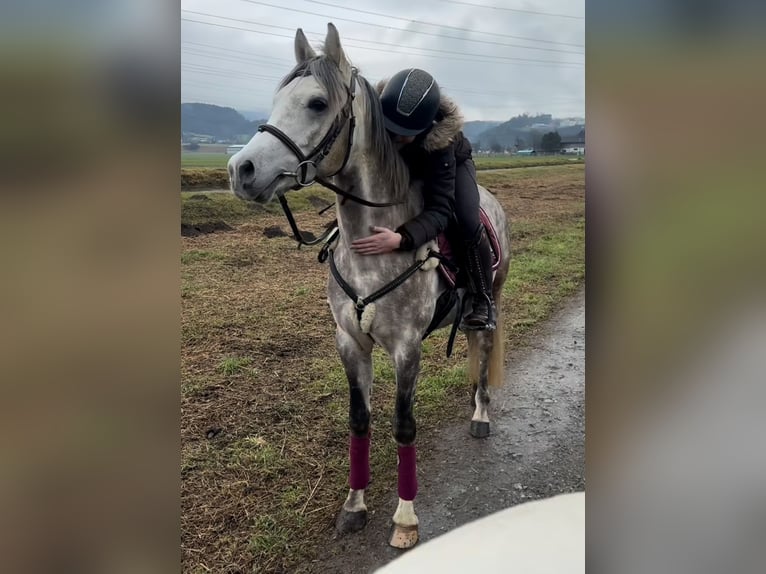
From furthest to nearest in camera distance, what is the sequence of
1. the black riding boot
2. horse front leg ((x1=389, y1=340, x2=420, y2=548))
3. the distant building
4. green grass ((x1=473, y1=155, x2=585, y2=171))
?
1. green grass ((x1=473, y1=155, x2=585, y2=171))
2. the black riding boot
3. horse front leg ((x1=389, y1=340, x2=420, y2=548))
4. the distant building

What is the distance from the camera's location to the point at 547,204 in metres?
8.29

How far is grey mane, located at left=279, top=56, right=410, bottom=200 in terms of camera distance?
1.42 metres

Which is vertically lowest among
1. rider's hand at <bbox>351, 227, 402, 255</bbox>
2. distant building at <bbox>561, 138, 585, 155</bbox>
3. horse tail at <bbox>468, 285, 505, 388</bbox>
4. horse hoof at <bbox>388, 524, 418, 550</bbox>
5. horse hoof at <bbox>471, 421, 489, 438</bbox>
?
horse hoof at <bbox>388, 524, 418, 550</bbox>

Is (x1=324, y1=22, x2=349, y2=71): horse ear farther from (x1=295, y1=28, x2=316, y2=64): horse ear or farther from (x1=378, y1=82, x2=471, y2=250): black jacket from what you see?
(x1=378, y1=82, x2=471, y2=250): black jacket

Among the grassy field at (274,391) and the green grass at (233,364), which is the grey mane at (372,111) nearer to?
the grassy field at (274,391)

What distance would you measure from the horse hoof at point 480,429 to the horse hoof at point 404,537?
79cm

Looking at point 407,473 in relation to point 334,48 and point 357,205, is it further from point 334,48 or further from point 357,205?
point 334,48

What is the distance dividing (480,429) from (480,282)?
913 millimetres

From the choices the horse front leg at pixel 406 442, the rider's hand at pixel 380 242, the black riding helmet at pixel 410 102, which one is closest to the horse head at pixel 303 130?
the black riding helmet at pixel 410 102

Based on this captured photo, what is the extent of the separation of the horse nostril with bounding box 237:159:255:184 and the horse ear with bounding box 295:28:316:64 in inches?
15.0

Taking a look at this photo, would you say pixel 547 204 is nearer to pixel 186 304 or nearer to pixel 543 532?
pixel 186 304

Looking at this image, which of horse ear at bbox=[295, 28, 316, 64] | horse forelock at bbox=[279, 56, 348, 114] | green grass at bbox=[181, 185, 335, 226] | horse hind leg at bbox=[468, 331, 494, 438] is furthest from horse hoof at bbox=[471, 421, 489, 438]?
green grass at bbox=[181, 185, 335, 226]

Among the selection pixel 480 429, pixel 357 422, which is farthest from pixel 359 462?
pixel 480 429

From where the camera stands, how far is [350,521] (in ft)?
6.47
